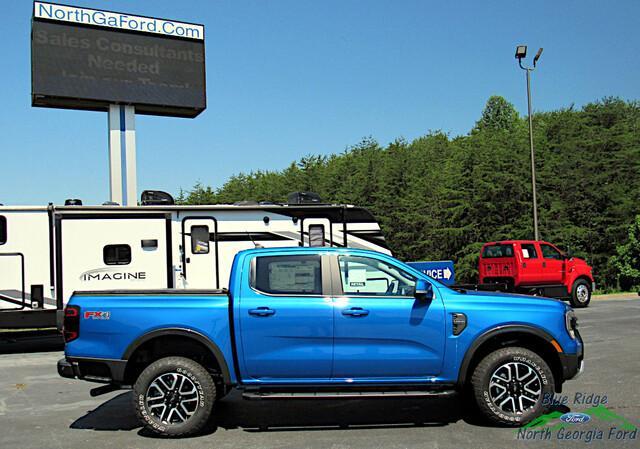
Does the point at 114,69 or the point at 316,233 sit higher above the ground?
the point at 114,69

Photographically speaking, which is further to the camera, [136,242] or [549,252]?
[549,252]

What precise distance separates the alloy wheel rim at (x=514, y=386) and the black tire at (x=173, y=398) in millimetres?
2749

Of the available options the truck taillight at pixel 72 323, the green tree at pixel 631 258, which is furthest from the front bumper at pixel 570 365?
the green tree at pixel 631 258

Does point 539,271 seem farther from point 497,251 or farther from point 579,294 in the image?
point 579,294

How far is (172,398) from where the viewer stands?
6113mm

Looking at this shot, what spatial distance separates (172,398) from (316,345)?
147 cm

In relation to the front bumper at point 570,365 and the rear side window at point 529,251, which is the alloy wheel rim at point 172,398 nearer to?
the front bumper at point 570,365

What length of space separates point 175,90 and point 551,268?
45.2ft

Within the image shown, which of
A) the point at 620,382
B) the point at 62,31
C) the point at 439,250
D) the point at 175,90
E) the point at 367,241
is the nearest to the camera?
the point at 620,382

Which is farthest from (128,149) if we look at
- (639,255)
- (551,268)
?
(639,255)

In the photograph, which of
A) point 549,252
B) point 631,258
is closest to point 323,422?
point 549,252

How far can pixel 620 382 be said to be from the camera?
26.4ft

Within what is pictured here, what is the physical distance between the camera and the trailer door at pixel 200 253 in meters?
12.7

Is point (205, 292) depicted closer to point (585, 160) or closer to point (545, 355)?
point (545, 355)
